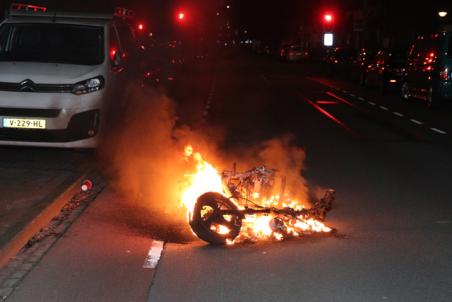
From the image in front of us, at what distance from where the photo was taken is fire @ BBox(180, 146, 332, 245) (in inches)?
251

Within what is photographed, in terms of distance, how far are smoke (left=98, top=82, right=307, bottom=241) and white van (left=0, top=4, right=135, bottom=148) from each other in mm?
592

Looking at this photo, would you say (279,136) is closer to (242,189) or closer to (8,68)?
(8,68)

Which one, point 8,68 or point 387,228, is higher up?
point 8,68

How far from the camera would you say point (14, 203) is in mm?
7281

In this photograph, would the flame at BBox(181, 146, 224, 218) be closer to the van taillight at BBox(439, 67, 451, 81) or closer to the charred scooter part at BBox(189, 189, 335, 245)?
the charred scooter part at BBox(189, 189, 335, 245)

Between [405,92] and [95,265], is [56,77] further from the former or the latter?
[405,92]

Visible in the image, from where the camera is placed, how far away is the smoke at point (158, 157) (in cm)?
780

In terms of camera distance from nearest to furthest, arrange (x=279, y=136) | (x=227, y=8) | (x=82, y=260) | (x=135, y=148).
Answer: (x=82, y=260) → (x=135, y=148) → (x=279, y=136) → (x=227, y=8)

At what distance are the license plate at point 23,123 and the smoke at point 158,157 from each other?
1.05 meters

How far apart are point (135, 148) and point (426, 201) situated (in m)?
4.74

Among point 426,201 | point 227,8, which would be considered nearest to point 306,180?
point 426,201

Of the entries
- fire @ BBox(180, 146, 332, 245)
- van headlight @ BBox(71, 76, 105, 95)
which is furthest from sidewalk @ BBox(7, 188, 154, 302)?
van headlight @ BBox(71, 76, 105, 95)

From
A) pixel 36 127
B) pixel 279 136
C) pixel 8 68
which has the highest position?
pixel 8 68

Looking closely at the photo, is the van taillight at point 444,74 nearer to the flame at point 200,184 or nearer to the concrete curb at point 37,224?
the flame at point 200,184
